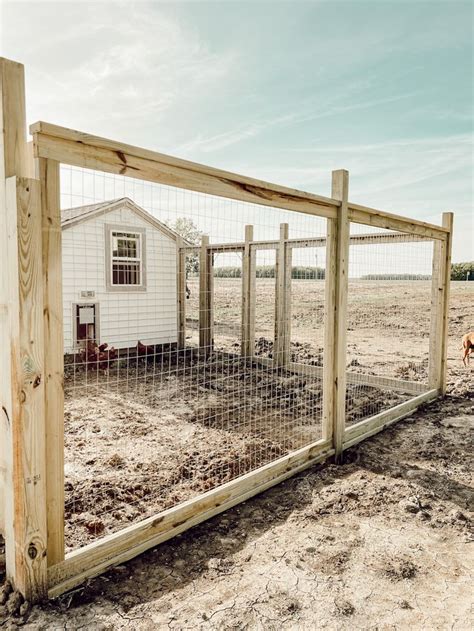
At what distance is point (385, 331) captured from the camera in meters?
11.4

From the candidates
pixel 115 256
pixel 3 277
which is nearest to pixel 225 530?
pixel 3 277

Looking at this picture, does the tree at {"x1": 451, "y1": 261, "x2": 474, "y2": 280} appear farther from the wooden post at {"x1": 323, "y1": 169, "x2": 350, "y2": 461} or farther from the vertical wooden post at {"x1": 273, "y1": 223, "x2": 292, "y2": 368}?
the wooden post at {"x1": 323, "y1": 169, "x2": 350, "y2": 461}

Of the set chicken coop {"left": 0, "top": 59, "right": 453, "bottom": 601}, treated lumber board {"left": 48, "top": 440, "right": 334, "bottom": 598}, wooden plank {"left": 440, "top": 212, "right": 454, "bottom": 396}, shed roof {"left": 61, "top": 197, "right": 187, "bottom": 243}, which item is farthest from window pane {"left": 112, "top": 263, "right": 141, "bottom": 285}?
treated lumber board {"left": 48, "top": 440, "right": 334, "bottom": 598}

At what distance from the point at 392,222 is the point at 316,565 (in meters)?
3.19

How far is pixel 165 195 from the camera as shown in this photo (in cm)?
232

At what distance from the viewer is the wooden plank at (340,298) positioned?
329cm

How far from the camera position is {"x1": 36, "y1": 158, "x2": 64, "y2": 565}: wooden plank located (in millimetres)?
1688

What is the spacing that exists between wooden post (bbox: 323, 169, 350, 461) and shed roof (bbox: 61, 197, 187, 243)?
16.2 ft

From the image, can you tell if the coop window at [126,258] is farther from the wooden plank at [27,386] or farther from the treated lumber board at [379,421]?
the wooden plank at [27,386]

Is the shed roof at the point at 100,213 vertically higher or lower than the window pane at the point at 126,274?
higher

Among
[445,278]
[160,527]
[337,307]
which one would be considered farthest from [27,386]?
[445,278]

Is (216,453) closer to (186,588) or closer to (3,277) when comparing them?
(186,588)

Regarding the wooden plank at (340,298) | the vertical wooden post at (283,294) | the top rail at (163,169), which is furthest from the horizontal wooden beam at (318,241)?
the top rail at (163,169)

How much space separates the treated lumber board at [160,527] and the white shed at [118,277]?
5.54m
